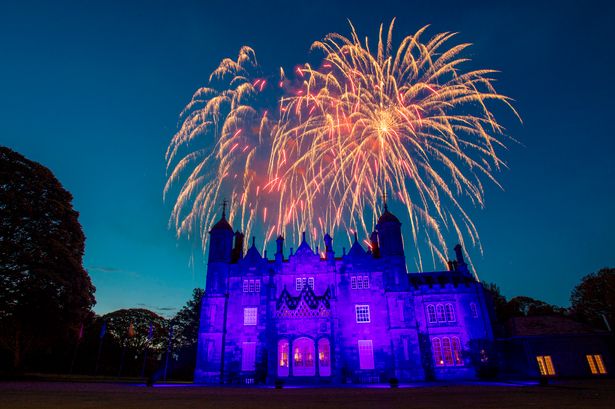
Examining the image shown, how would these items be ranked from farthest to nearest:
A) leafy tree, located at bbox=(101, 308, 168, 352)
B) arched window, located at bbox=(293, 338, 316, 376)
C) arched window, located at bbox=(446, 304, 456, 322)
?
leafy tree, located at bbox=(101, 308, 168, 352) → arched window, located at bbox=(446, 304, 456, 322) → arched window, located at bbox=(293, 338, 316, 376)

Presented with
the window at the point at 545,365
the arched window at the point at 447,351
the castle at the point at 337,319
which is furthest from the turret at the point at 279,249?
the window at the point at 545,365

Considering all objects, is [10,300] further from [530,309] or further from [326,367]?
[530,309]

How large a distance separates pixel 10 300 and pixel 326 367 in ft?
83.3

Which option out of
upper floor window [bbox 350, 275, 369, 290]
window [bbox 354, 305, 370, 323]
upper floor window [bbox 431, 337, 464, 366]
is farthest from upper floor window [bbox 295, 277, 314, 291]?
upper floor window [bbox 431, 337, 464, 366]

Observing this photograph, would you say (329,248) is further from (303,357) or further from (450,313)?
(450,313)

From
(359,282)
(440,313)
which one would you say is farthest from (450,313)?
(359,282)

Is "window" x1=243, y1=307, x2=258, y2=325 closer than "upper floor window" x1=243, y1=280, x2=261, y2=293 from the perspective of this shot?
Yes

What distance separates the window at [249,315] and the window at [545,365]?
27584 mm

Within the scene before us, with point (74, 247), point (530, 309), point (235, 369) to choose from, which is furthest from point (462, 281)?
point (74, 247)

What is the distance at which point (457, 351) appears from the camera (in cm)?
3244

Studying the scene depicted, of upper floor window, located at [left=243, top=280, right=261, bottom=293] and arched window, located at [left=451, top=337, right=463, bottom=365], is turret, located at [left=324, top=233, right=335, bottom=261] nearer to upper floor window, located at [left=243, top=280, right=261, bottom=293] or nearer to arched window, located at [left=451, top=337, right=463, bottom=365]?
upper floor window, located at [left=243, top=280, right=261, bottom=293]

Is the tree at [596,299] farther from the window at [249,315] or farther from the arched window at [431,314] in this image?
the window at [249,315]

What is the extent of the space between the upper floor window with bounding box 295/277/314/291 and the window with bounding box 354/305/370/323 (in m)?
5.18

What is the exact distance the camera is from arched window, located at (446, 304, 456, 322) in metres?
33.6
